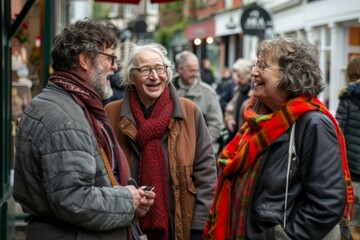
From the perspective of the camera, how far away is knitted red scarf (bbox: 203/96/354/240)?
3.59 meters

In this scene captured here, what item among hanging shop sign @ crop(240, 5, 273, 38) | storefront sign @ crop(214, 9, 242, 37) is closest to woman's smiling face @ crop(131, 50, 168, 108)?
hanging shop sign @ crop(240, 5, 273, 38)

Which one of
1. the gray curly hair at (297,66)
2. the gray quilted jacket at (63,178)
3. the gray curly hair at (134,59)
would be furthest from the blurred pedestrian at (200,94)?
the gray quilted jacket at (63,178)

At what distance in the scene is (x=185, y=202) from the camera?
4527 millimetres

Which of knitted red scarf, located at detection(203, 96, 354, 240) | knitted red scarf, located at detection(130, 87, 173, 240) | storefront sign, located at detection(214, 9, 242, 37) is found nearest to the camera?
knitted red scarf, located at detection(203, 96, 354, 240)

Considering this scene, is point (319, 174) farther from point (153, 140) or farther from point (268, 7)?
point (268, 7)

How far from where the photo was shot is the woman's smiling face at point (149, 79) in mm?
4609

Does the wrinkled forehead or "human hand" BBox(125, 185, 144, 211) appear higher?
the wrinkled forehead

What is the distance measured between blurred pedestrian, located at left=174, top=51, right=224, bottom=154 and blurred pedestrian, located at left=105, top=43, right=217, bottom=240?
10.8ft

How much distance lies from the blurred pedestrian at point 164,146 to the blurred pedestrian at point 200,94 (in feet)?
10.8

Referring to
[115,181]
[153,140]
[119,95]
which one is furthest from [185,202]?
[119,95]

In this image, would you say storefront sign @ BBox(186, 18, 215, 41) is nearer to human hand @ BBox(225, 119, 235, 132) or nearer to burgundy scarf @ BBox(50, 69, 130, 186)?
human hand @ BBox(225, 119, 235, 132)

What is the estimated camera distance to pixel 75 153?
329cm

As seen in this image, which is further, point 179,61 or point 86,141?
point 179,61

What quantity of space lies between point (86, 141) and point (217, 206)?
88 cm
